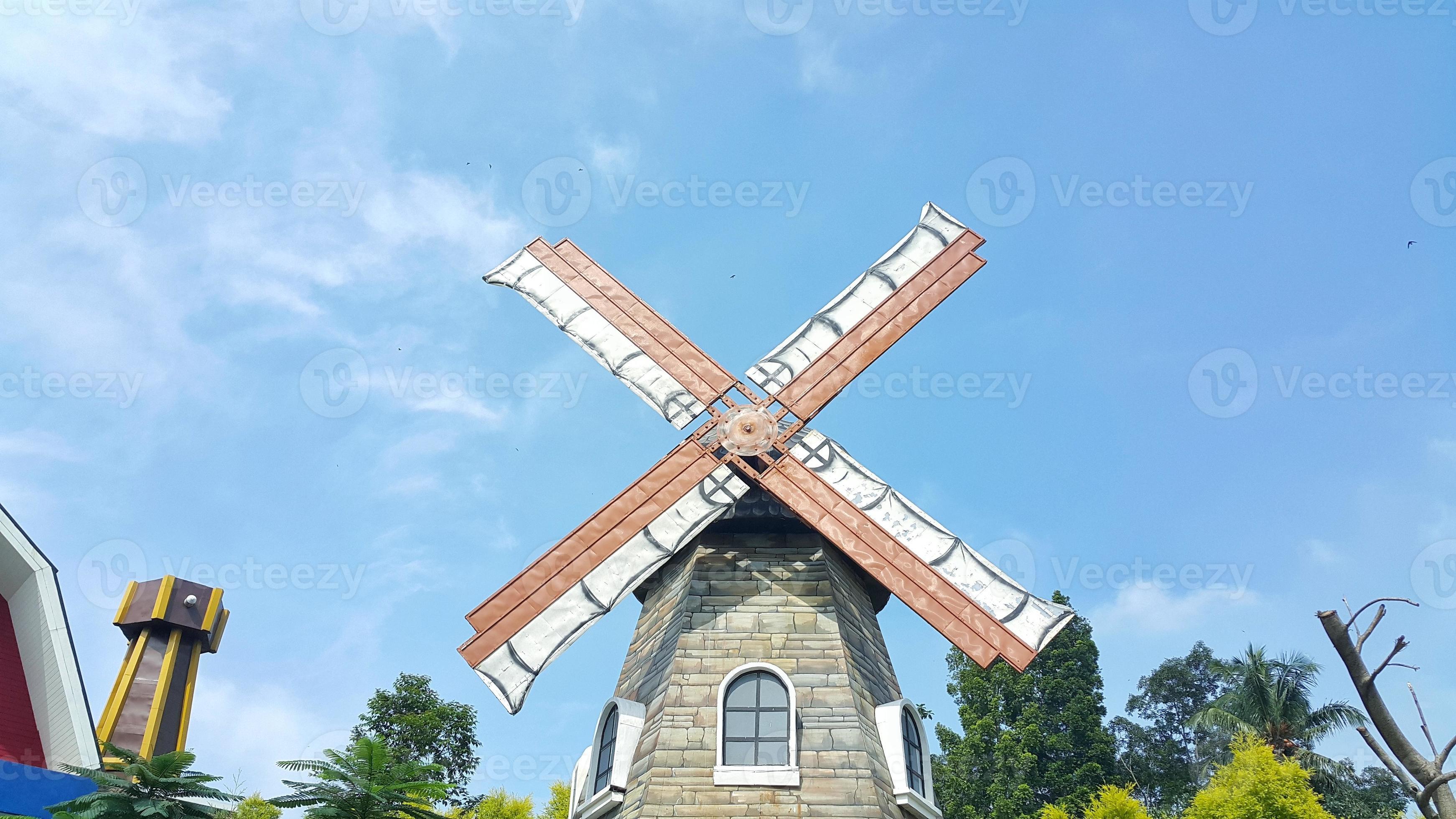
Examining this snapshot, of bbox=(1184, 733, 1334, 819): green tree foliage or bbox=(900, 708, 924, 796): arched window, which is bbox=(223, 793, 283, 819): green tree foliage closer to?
bbox=(900, 708, 924, 796): arched window

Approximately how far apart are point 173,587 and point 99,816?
537 inches

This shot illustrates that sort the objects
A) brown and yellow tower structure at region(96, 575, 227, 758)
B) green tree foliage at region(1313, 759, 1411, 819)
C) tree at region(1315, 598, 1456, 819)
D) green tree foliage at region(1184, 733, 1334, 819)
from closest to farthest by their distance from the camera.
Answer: tree at region(1315, 598, 1456, 819), green tree foliage at region(1184, 733, 1334, 819), brown and yellow tower structure at region(96, 575, 227, 758), green tree foliage at region(1313, 759, 1411, 819)

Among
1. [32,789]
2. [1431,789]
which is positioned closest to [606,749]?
[32,789]

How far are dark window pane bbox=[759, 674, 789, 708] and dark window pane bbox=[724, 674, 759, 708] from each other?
61 millimetres

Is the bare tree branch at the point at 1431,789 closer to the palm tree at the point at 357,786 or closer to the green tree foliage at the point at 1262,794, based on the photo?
the green tree foliage at the point at 1262,794

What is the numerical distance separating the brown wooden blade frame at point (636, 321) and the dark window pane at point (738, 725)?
14.7 feet

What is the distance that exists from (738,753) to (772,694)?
83 cm

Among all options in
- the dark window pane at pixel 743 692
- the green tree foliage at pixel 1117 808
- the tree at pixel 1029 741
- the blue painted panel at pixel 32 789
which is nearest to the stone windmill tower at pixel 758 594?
the dark window pane at pixel 743 692

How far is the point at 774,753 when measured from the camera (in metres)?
12.5

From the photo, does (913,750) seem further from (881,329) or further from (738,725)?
(881,329)

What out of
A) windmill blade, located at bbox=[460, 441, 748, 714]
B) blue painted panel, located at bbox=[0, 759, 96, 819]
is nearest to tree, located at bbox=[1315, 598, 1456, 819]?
windmill blade, located at bbox=[460, 441, 748, 714]

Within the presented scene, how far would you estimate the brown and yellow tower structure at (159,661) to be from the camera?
76.8ft

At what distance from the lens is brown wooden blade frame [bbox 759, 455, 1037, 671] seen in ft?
42.4

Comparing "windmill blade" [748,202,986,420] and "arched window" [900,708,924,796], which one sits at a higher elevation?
"windmill blade" [748,202,986,420]
